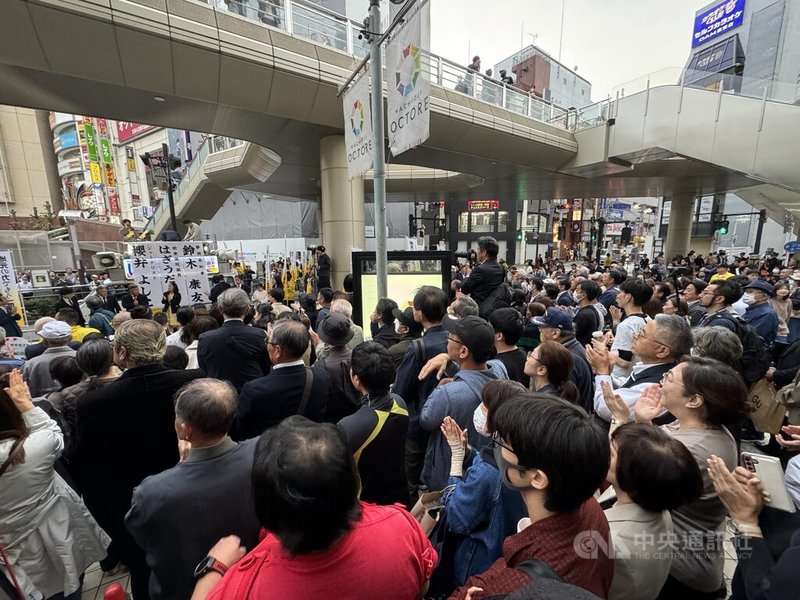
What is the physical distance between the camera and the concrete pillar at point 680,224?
1911cm

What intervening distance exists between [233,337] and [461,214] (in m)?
32.1

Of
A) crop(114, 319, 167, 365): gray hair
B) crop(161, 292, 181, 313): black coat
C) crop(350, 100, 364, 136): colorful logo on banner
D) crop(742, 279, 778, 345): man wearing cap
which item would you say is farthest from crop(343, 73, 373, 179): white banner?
crop(742, 279, 778, 345): man wearing cap

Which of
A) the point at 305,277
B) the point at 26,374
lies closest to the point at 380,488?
the point at 26,374

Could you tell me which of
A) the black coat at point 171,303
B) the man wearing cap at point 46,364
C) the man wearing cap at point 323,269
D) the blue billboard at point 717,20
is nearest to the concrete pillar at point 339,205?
the man wearing cap at point 323,269

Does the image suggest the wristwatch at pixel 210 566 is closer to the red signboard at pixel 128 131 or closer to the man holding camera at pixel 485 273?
the man holding camera at pixel 485 273

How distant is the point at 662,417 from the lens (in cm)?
210

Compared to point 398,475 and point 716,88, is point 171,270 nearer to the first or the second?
point 398,475

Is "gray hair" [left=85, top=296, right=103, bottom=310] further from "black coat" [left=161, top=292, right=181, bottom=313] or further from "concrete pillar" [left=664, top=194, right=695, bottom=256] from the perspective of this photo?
"concrete pillar" [left=664, top=194, right=695, bottom=256]

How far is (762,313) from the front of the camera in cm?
457

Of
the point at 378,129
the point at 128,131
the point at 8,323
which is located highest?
the point at 128,131

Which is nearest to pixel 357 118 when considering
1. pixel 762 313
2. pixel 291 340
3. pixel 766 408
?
pixel 291 340

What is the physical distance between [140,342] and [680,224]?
970 inches

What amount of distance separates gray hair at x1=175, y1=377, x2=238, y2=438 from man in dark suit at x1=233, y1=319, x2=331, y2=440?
2.25 ft

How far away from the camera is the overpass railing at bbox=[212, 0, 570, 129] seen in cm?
714
